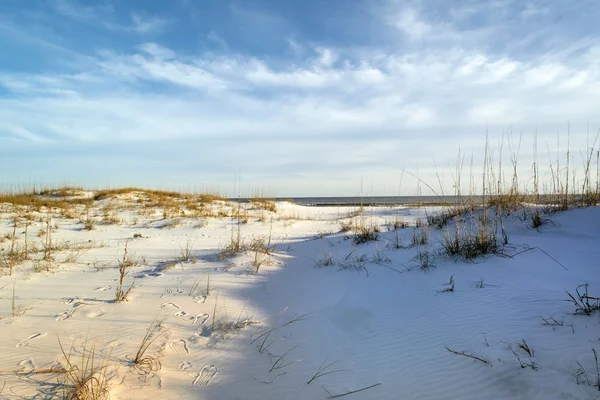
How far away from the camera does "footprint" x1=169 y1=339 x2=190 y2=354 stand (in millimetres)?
2207

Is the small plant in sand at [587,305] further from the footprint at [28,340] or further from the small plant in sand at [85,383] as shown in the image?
the footprint at [28,340]

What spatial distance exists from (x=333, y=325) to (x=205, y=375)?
1108 millimetres

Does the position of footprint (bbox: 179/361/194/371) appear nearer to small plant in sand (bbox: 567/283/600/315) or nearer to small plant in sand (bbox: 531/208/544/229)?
small plant in sand (bbox: 567/283/600/315)

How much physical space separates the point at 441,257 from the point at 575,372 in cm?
219

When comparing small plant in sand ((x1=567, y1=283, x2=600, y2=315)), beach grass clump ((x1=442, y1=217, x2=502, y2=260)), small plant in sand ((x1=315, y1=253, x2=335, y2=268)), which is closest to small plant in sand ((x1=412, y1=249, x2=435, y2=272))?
beach grass clump ((x1=442, y1=217, x2=502, y2=260))

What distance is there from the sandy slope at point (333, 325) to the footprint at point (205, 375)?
1 centimetres

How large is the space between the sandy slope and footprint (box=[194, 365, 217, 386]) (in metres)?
0.01

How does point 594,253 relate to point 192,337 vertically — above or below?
above

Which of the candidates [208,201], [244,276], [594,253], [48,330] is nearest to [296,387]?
[48,330]

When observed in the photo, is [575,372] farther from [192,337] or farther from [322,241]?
[322,241]

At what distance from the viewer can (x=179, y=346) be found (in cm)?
227

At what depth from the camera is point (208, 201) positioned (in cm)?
1441

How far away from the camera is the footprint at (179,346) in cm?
221

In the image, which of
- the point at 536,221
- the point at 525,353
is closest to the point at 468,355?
the point at 525,353
